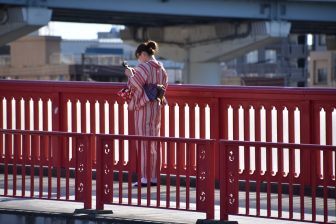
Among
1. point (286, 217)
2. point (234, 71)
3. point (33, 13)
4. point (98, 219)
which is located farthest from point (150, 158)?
point (234, 71)

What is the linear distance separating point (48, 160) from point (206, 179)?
1983 mm

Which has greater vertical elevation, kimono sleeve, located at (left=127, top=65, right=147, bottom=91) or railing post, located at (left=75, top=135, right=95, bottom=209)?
kimono sleeve, located at (left=127, top=65, right=147, bottom=91)

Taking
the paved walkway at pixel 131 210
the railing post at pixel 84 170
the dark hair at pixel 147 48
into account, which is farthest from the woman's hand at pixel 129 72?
the railing post at pixel 84 170

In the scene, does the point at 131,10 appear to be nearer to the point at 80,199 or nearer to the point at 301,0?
the point at 301,0

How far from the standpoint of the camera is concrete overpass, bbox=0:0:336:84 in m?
47.7

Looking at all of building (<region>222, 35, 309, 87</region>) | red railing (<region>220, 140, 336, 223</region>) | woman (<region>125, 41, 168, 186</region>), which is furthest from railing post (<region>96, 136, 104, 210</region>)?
building (<region>222, 35, 309, 87</region>)

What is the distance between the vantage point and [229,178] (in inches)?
357

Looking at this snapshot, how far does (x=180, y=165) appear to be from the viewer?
35.1 ft

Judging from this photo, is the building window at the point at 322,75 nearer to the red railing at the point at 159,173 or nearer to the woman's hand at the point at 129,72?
the woman's hand at the point at 129,72

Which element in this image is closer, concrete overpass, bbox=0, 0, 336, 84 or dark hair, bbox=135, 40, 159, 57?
dark hair, bbox=135, 40, 159, 57

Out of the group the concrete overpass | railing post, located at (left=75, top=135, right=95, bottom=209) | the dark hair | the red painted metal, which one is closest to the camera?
railing post, located at (left=75, top=135, right=95, bottom=209)

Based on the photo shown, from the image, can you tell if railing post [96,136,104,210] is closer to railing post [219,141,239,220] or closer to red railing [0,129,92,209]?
red railing [0,129,92,209]

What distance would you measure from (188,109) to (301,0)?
41791 millimetres

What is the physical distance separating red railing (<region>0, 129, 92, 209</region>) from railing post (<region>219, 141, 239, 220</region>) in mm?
1348
